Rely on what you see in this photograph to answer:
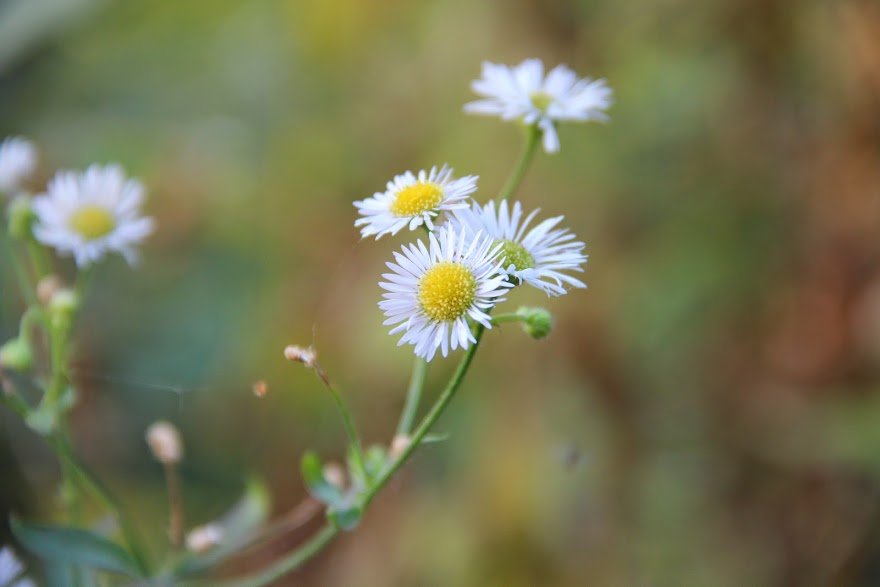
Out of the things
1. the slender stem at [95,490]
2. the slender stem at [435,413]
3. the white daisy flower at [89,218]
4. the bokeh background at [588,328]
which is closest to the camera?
the slender stem at [435,413]

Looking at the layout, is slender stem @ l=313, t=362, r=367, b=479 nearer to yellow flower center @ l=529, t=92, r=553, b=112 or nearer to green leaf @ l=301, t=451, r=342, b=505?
green leaf @ l=301, t=451, r=342, b=505

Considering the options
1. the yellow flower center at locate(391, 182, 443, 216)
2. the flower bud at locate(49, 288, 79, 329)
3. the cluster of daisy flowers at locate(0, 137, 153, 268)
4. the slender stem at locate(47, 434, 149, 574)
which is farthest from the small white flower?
the yellow flower center at locate(391, 182, 443, 216)

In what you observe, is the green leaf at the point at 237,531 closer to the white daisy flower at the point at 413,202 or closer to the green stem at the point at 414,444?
the green stem at the point at 414,444

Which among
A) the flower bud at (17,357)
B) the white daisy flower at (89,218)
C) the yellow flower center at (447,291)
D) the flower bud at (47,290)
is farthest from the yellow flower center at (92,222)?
the yellow flower center at (447,291)

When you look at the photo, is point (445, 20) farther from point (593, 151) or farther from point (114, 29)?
point (114, 29)

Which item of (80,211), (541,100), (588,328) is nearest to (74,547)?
(80,211)

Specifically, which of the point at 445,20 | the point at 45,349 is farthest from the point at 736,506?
the point at 45,349
